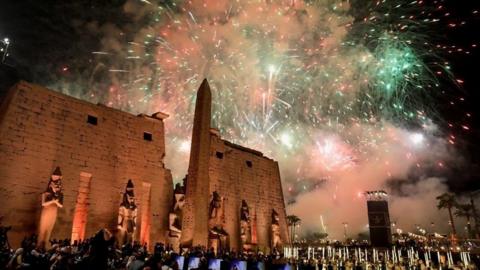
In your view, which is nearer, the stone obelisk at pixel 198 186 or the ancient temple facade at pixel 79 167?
the ancient temple facade at pixel 79 167

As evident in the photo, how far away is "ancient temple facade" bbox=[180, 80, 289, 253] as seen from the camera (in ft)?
58.5

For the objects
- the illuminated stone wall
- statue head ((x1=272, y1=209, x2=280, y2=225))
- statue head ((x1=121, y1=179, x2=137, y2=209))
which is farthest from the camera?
statue head ((x1=272, y1=209, x2=280, y2=225))

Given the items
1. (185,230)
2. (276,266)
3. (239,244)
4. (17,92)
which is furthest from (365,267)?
(17,92)

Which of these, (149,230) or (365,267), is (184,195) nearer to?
(149,230)

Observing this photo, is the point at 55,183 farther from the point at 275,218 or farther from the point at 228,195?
the point at 275,218

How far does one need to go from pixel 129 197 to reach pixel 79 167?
2.84 metres

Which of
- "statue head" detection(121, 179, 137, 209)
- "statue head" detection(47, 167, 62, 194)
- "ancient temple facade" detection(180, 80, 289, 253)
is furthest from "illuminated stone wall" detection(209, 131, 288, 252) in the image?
"statue head" detection(47, 167, 62, 194)

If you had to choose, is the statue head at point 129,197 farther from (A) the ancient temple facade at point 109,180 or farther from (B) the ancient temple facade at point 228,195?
(B) the ancient temple facade at point 228,195

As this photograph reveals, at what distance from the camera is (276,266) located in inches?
338

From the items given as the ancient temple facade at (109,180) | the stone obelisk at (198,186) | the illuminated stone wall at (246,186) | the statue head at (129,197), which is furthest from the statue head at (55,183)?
the illuminated stone wall at (246,186)

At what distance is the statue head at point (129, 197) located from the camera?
52.1 feet

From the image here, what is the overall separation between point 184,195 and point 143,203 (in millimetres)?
2288

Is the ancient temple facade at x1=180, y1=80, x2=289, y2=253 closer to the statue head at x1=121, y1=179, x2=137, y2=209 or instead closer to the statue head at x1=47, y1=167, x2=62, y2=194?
the statue head at x1=121, y1=179, x2=137, y2=209

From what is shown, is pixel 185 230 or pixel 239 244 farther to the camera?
pixel 239 244
